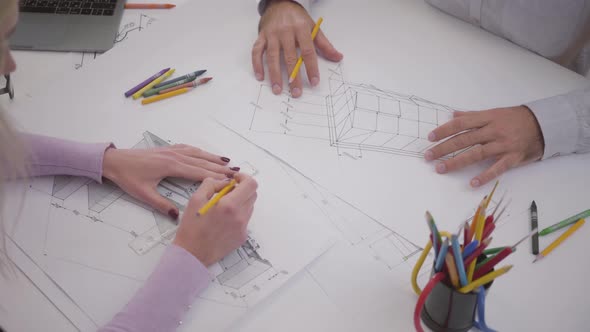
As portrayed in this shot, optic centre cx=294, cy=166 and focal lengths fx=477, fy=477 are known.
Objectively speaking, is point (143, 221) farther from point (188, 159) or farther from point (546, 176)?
point (546, 176)

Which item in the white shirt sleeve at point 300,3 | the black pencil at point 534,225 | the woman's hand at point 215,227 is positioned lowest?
the woman's hand at point 215,227

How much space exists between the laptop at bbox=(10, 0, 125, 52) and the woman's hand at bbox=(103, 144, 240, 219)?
0.42 m

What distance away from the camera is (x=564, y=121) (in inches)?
35.7

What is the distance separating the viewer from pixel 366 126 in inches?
38.0

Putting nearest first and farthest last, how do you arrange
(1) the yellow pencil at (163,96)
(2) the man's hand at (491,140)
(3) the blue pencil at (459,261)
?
(3) the blue pencil at (459,261) → (2) the man's hand at (491,140) → (1) the yellow pencil at (163,96)

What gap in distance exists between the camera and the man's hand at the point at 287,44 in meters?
1.05

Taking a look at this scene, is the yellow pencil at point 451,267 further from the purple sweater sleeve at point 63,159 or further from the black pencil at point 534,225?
the purple sweater sleeve at point 63,159

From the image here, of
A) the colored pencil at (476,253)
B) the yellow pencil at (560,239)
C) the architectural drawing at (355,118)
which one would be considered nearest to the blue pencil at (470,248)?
the colored pencil at (476,253)

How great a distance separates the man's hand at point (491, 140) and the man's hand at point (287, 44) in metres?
0.31

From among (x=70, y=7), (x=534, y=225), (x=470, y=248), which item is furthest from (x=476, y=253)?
(x=70, y=7)

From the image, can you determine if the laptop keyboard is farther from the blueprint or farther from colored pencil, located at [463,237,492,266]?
colored pencil, located at [463,237,492,266]

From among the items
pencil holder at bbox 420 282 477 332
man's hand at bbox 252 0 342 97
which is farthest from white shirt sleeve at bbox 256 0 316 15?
pencil holder at bbox 420 282 477 332

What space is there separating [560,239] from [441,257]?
315 millimetres

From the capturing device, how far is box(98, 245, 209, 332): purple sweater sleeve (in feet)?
2.21
